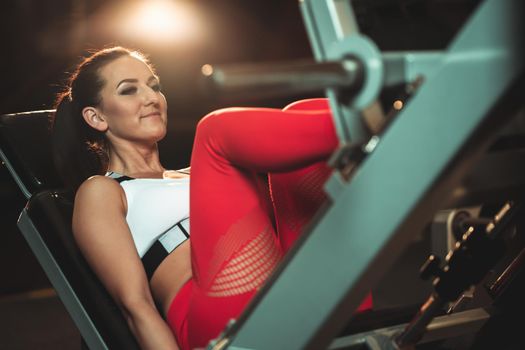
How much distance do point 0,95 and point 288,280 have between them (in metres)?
3.37

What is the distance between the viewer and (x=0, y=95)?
3.68 meters

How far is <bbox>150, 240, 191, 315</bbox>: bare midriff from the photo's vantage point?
120cm

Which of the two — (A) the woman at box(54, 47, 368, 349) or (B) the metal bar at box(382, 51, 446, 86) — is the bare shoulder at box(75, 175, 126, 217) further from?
(B) the metal bar at box(382, 51, 446, 86)

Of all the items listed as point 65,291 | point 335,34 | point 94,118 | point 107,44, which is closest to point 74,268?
point 65,291

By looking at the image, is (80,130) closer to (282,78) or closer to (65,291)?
(65,291)

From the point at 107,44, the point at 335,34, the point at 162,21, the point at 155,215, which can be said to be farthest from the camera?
the point at 162,21

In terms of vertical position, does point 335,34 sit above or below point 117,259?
above

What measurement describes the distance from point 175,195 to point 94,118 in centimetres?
29

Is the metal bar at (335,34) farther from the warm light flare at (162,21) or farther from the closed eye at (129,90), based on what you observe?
the warm light flare at (162,21)

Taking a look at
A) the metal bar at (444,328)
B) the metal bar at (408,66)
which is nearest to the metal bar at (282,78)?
the metal bar at (408,66)

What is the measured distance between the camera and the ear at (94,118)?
4.83 feet

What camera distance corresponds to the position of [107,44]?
10.3ft

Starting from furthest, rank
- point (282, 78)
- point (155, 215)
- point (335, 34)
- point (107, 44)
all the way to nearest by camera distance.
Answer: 1. point (107, 44)
2. point (155, 215)
3. point (335, 34)
4. point (282, 78)

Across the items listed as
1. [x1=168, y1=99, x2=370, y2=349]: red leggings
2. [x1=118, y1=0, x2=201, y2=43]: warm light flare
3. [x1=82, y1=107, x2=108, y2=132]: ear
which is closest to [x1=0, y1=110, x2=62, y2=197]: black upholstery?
[x1=82, y1=107, x2=108, y2=132]: ear
